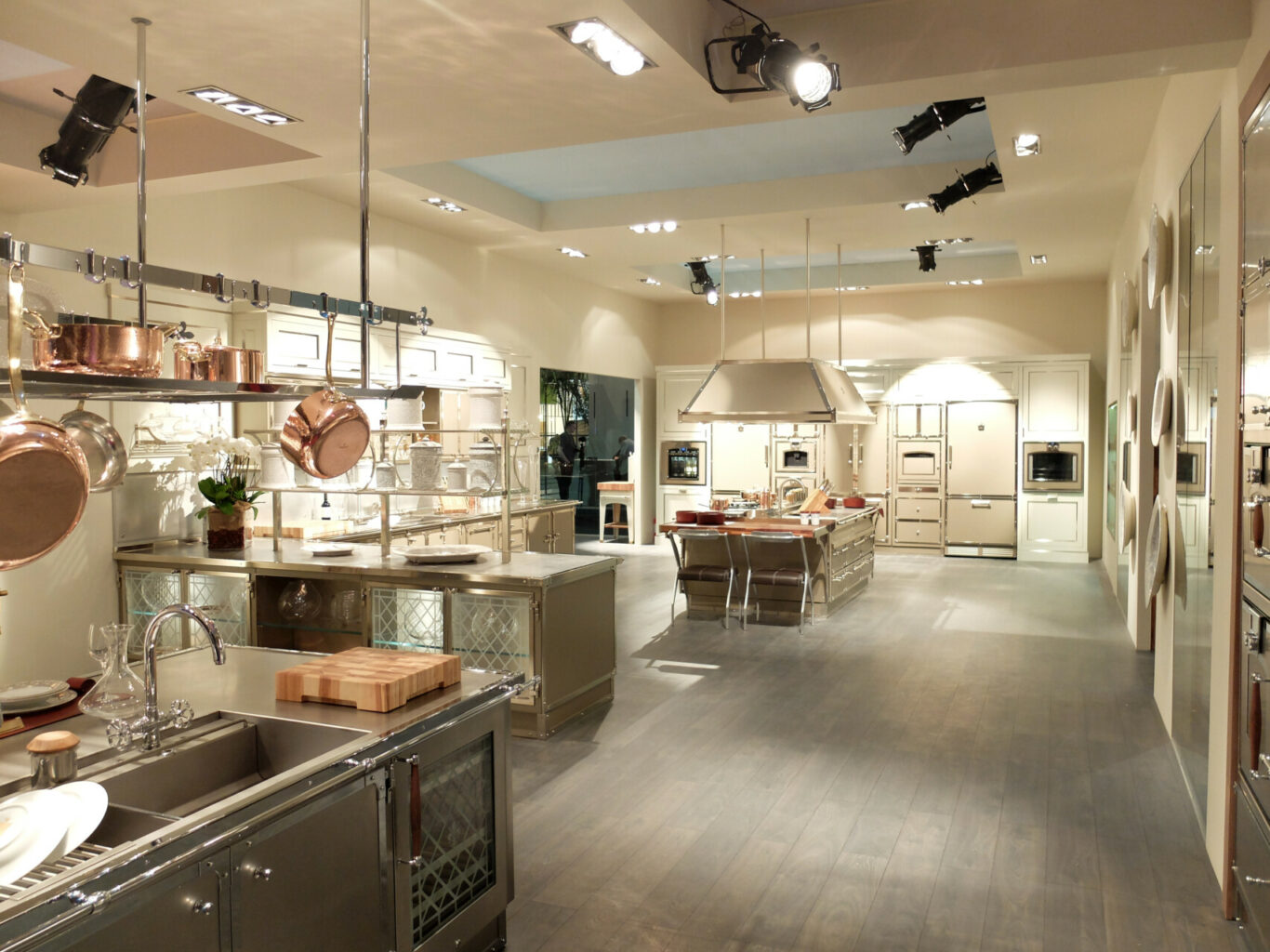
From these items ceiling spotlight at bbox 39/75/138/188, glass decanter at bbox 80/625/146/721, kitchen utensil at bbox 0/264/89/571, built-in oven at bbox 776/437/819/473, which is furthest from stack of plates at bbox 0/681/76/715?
built-in oven at bbox 776/437/819/473

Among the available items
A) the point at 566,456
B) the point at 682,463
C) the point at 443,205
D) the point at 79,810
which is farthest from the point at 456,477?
the point at 682,463

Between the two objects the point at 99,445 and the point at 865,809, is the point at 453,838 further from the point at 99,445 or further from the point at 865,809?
the point at 865,809

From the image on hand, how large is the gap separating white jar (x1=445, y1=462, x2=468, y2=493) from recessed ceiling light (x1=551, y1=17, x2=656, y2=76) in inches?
71.8

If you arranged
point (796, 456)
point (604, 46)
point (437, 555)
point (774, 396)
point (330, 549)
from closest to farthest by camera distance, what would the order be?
point (604, 46), point (437, 555), point (330, 549), point (774, 396), point (796, 456)

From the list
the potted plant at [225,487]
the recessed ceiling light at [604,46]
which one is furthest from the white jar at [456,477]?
the recessed ceiling light at [604,46]

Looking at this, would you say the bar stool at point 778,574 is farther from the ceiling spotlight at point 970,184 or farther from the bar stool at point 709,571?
the ceiling spotlight at point 970,184

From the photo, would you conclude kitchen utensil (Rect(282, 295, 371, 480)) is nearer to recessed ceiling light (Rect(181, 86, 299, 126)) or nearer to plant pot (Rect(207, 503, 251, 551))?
recessed ceiling light (Rect(181, 86, 299, 126))

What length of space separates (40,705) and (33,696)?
31mm

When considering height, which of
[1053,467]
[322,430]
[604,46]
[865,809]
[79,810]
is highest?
[604,46]

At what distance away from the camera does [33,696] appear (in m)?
2.42

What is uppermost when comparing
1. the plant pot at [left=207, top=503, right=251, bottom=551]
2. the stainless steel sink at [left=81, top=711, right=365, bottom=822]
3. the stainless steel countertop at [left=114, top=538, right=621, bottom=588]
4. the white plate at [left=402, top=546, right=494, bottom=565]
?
the plant pot at [left=207, top=503, right=251, bottom=551]

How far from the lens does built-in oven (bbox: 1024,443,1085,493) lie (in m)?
11.1

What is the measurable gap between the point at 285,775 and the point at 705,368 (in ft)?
36.1

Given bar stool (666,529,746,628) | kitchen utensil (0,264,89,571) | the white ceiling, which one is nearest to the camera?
kitchen utensil (0,264,89,571)
